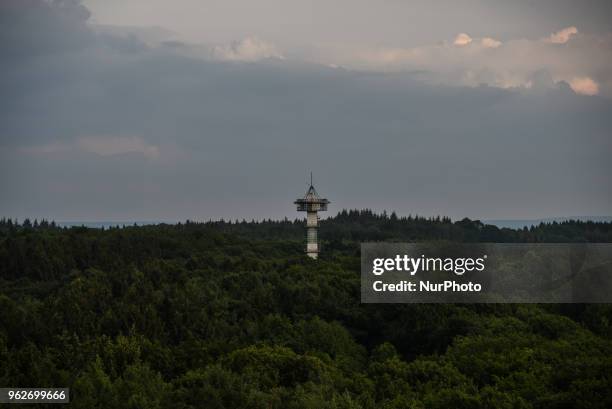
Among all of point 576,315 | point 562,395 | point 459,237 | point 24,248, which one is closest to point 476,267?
point 576,315

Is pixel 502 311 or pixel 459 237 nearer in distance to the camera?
pixel 502 311

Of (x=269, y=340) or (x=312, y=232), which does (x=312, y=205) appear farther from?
(x=269, y=340)

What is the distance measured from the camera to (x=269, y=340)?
213 feet

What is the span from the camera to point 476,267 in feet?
261

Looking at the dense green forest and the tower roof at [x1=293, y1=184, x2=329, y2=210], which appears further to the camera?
the tower roof at [x1=293, y1=184, x2=329, y2=210]

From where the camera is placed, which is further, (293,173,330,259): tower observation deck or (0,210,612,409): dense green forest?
(293,173,330,259): tower observation deck

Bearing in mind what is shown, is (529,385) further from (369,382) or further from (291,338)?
(291,338)

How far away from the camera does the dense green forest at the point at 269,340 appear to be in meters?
46.5

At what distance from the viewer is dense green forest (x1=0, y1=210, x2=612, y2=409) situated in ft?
153

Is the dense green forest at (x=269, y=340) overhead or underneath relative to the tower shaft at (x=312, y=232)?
underneath

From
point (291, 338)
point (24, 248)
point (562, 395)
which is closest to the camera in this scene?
point (562, 395)

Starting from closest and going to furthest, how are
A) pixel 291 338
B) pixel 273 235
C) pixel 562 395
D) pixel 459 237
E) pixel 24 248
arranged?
1. pixel 562 395
2. pixel 291 338
3. pixel 24 248
4. pixel 459 237
5. pixel 273 235

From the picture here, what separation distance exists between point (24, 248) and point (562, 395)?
71.1m

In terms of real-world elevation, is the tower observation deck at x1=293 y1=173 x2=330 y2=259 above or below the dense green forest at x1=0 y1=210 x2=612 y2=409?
above
